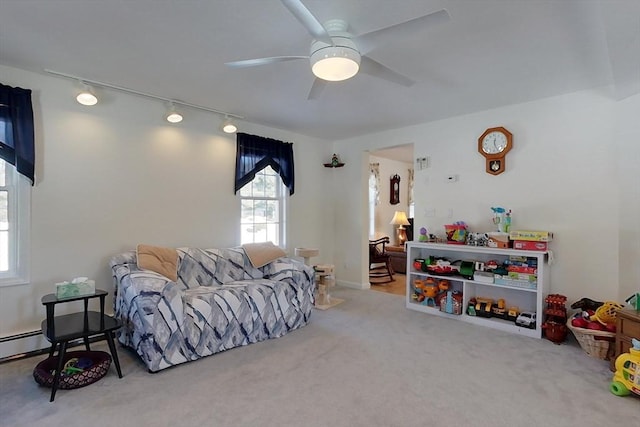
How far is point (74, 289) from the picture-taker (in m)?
2.48

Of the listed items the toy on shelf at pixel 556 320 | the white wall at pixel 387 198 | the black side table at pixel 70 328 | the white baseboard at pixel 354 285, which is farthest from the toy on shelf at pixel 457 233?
the black side table at pixel 70 328

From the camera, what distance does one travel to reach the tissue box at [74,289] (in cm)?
244

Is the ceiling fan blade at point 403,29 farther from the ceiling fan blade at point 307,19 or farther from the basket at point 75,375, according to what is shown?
the basket at point 75,375

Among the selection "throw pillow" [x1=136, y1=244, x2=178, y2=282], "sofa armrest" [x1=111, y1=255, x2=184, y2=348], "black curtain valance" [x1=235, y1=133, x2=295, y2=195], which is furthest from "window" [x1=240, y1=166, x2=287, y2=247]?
"sofa armrest" [x1=111, y1=255, x2=184, y2=348]

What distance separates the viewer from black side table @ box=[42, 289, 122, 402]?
2.14 meters

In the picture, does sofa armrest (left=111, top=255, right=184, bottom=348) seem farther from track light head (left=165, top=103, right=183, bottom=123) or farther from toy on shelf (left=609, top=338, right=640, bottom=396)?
toy on shelf (left=609, top=338, right=640, bottom=396)

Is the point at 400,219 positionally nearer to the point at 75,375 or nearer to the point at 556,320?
the point at 556,320

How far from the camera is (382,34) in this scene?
177cm

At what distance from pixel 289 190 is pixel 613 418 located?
3902 millimetres

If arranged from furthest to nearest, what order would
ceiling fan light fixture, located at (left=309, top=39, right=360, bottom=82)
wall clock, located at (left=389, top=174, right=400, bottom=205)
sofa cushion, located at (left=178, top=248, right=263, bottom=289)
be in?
wall clock, located at (left=389, top=174, right=400, bottom=205), sofa cushion, located at (left=178, top=248, right=263, bottom=289), ceiling fan light fixture, located at (left=309, top=39, right=360, bottom=82)

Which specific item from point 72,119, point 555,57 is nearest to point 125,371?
point 72,119

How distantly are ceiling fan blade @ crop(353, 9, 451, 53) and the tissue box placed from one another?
2604 millimetres

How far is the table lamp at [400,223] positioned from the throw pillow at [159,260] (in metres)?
4.94

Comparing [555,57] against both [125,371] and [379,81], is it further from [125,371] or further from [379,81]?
[125,371]
